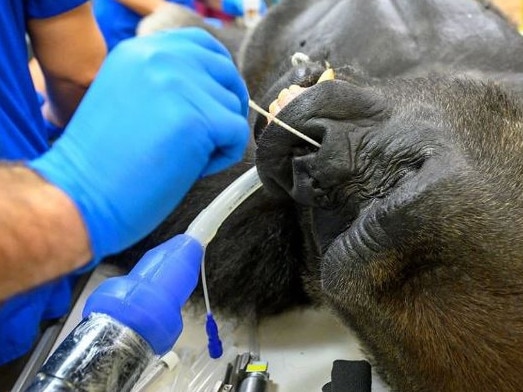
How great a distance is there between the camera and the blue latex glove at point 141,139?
0.86m

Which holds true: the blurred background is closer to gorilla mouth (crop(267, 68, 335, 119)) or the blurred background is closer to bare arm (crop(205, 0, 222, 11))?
bare arm (crop(205, 0, 222, 11))

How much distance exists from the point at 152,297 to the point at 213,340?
474mm

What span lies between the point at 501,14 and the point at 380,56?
16.4 inches

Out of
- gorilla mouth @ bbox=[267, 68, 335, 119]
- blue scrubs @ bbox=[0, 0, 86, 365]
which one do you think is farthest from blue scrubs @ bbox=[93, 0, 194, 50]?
gorilla mouth @ bbox=[267, 68, 335, 119]

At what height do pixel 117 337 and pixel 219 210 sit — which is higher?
pixel 117 337

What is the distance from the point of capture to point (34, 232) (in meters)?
0.82

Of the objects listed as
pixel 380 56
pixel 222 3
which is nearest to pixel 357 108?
pixel 380 56

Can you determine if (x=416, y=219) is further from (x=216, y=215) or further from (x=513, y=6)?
(x=513, y=6)

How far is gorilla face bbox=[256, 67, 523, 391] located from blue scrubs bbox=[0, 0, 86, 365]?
22.0 inches

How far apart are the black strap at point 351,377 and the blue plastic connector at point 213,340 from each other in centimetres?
19

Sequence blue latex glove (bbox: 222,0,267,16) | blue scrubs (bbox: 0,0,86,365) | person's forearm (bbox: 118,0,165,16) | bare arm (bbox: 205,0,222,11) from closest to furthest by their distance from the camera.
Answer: blue scrubs (bbox: 0,0,86,365), person's forearm (bbox: 118,0,165,16), blue latex glove (bbox: 222,0,267,16), bare arm (bbox: 205,0,222,11)

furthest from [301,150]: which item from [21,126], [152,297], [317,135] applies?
[21,126]

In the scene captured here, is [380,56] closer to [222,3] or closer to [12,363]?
[12,363]

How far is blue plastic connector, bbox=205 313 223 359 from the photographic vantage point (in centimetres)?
121
